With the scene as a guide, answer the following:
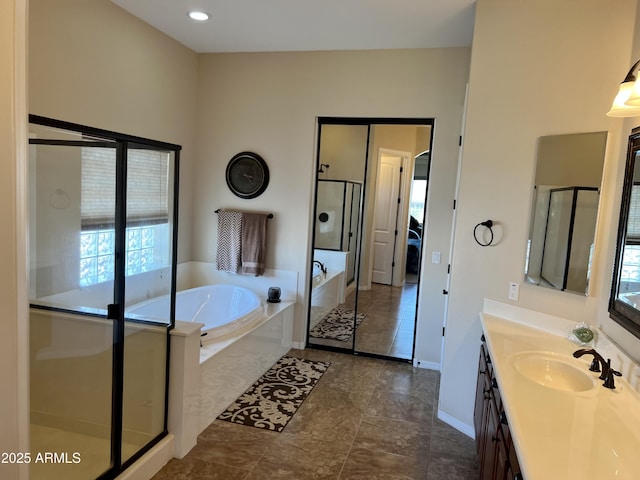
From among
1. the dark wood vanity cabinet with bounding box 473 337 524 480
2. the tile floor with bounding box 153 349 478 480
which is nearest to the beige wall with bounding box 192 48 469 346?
the tile floor with bounding box 153 349 478 480

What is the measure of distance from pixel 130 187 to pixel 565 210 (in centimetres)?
244

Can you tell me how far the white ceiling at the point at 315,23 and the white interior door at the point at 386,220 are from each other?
1688 mm

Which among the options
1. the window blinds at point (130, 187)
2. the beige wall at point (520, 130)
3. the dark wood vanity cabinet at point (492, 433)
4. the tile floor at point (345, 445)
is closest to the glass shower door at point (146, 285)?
the window blinds at point (130, 187)

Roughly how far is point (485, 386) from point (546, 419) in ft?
2.88

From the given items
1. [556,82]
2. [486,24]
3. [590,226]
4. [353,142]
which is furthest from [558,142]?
[353,142]

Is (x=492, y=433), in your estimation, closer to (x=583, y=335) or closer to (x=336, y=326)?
(x=583, y=335)

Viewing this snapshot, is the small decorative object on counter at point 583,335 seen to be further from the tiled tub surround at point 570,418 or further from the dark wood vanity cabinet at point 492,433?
the dark wood vanity cabinet at point 492,433

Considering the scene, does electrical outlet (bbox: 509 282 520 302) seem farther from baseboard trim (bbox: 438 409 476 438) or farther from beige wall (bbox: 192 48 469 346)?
beige wall (bbox: 192 48 469 346)

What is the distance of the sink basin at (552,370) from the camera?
205cm

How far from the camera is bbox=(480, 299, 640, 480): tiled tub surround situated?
128cm

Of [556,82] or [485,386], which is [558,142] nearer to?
[556,82]

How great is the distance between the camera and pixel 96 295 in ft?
7.70

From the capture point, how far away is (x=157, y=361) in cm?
249

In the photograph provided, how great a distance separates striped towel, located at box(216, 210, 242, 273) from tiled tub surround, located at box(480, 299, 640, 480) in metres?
2.76
